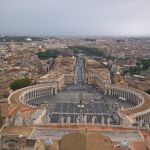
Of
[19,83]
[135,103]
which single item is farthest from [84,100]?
[19,83]

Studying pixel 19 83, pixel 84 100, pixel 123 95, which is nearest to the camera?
pixel 84 100

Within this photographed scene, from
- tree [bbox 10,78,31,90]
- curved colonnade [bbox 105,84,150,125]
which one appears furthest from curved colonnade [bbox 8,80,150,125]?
tree [bbox 10,78,31,90]

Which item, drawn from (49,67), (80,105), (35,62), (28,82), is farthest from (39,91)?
(35,62)

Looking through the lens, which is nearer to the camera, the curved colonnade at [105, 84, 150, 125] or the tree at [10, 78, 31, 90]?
the curved colonnade at [105, 84, 150, 125]

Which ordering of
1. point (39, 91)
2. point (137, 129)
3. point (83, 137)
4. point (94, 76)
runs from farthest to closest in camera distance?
point (94, 76)
point (39, 91)
point (137, 129)
point (83, 137)

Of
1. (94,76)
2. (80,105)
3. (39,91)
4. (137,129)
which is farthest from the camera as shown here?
(94,76)

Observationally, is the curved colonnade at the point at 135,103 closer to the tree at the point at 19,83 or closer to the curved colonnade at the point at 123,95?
the curved colonnade at the point at 123,95

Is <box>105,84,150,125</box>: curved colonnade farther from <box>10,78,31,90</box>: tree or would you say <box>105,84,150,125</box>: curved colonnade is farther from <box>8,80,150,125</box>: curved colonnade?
<box>10,78,31,90</box>: tree

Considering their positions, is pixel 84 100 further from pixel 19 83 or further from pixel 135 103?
pixel 19 83

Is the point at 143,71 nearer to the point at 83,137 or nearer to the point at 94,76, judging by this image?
the point at 94,76
